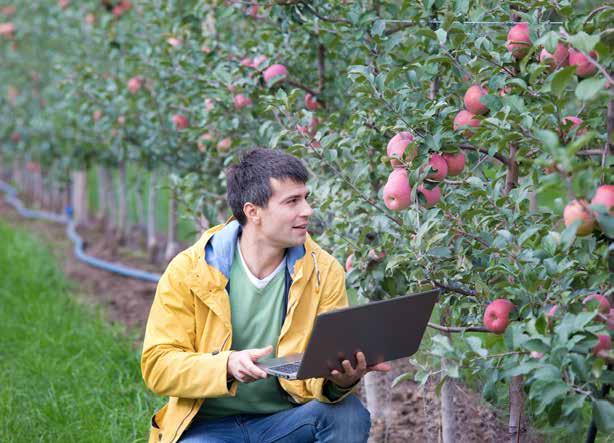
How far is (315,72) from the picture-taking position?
4.16 m

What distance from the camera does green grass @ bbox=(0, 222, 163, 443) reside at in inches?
143

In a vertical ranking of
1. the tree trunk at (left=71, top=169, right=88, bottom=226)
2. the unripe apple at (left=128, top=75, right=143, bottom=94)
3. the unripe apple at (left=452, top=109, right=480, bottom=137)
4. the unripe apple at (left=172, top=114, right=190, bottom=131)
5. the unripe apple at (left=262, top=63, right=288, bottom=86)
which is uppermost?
the unripe apple at (left=452, top=109, right=480, bottom=137)

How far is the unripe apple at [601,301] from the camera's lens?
202 centimetres

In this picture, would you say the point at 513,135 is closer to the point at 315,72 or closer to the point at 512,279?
the point at 512,279

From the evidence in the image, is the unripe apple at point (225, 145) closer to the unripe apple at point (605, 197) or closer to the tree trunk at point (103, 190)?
the unripe apple at point (605, 197)

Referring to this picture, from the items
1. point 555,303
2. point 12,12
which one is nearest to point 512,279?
point 555,303

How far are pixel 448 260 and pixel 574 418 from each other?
721mm

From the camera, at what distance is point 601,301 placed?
205 centimetres

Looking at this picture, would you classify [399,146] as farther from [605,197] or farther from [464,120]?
[605,197]

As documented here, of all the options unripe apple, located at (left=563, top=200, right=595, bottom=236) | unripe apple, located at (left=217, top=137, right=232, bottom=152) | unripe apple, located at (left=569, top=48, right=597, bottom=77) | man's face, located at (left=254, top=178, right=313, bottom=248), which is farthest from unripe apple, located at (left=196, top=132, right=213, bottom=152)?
unripe apple, located at (left=563, top=200, right=595, bottom=236)

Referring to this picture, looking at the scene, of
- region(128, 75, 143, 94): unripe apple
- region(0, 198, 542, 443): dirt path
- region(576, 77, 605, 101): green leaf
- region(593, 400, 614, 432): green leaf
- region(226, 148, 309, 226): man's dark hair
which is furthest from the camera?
region(128, 75, 143, 94): unripe apple

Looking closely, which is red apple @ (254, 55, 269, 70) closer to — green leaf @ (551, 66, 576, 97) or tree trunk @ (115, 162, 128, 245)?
green leaf @ (551, 66, 576, 97)

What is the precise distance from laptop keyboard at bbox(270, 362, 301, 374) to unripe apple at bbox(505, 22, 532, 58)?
97cm

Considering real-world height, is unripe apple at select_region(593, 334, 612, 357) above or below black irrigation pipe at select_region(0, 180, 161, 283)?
above
